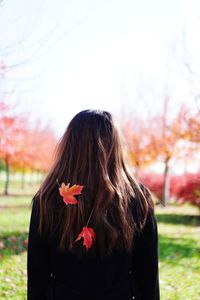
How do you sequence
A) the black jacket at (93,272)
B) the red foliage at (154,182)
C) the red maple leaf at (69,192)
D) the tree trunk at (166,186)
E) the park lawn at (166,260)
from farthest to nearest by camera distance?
the red foliage at (154,182)
the tree trunk at (166,186)
the park lawn at (166,260)
the black jacket at (93,272)
the red maple leaf at (69,192)

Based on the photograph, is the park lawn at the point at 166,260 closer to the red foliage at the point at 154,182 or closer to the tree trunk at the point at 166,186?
the tree trunk at the point at 166,186

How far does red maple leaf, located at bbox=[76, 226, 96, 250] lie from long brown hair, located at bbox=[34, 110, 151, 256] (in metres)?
0.02

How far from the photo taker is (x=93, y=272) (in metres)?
1.98

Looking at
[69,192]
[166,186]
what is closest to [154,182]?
[166,186]

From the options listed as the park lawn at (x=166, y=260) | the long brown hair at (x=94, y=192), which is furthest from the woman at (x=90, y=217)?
the park lawn at (x=166, y=260)

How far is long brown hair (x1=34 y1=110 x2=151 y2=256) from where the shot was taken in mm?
1966

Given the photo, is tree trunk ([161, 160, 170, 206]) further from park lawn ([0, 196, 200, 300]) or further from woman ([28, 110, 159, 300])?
woman ([28, 110, 159, 300])

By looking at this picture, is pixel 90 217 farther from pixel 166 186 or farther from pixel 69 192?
pixel 166 186

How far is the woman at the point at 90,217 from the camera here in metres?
1.97

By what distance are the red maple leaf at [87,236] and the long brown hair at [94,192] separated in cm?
2

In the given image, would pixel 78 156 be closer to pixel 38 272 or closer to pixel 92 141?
pixel 92 141

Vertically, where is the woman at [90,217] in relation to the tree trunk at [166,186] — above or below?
above

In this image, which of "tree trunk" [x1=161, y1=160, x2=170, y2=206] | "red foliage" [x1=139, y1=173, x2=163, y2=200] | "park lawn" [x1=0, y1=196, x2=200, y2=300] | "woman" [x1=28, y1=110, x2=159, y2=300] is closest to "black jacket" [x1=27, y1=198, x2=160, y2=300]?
"woman" [x1=28, y1=110, x2=159, y2=300]

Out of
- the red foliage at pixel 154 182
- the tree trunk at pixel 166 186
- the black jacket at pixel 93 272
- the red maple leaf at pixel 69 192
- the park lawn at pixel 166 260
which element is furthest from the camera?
the red foliage at pixel 154 182
